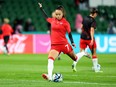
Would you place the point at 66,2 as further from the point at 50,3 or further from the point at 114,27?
the point at 114,27

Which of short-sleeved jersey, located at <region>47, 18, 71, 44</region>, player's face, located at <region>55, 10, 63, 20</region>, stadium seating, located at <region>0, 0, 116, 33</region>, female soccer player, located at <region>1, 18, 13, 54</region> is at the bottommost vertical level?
short-sleeved jersey, located at <region>47, 18, 71, 44</region>

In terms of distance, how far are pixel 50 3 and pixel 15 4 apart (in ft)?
9.80

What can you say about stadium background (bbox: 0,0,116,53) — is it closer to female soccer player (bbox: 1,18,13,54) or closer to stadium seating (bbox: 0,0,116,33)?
stadium seating (bbox: 0,0,116,33)

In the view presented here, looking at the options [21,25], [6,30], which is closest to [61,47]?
[6,30]

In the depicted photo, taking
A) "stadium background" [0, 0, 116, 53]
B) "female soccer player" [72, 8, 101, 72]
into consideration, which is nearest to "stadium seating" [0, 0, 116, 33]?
"stadium background" [0, 0, 116, 53]

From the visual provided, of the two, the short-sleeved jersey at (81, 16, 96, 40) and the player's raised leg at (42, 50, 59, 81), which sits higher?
the short-sleeved jersey at (81, 16, 96, 40)

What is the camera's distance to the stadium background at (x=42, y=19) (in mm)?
36719

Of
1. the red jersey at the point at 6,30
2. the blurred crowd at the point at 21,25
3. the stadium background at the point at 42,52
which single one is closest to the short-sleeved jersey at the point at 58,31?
the stadium background at the point at 42,52

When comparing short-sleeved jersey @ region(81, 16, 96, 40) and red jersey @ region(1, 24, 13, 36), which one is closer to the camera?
short-sleeved jersey @ region(81, 16, 96, 40)

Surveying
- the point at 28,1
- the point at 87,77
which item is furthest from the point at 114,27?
the point at 87,77

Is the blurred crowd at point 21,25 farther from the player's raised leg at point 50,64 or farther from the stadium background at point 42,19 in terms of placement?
the player's raised leg at point 50,64

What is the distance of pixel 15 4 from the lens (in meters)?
42.9

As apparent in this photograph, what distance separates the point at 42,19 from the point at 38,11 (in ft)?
2.80

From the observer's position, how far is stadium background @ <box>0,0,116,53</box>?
3672cm
